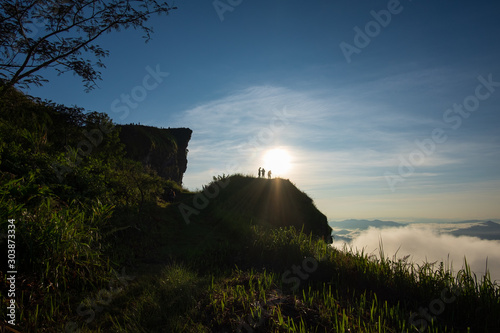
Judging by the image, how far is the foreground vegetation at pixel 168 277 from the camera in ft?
11.4

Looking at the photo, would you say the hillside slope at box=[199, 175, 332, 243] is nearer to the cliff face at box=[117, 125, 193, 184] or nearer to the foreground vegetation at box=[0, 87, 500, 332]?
the foreground vegetation at box=[0, 87, 500, 332]

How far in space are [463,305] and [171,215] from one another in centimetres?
961

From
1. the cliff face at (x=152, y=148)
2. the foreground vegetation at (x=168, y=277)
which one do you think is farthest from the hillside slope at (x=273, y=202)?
the cliff face at (x=152, y=148)

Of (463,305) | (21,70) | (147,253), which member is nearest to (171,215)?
(147,253)

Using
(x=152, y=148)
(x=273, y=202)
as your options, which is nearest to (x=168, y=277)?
(x=273, y=202)

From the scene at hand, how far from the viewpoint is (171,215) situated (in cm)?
1098

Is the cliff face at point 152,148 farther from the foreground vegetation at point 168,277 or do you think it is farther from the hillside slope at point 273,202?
the foreground vegetation at point 168,277

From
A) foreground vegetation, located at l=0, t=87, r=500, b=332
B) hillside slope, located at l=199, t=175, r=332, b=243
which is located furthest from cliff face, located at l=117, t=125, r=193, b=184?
foreground vegetation, located at l=0, t=87, r=500, b=332

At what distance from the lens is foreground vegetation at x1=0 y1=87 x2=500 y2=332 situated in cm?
347

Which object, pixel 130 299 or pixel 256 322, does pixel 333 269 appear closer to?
pixel 256 322

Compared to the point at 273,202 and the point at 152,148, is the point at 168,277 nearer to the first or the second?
the point at 273,202

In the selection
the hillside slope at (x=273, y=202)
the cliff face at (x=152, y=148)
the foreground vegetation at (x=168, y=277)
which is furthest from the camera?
the cliff face at (x=152, y=148)

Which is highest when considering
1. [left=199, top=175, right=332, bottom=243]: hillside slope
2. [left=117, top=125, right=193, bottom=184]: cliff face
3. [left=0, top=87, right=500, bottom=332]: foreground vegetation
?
[left=117, top=125, right=193, bottom=184]: cliff face

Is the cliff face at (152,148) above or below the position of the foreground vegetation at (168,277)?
above
